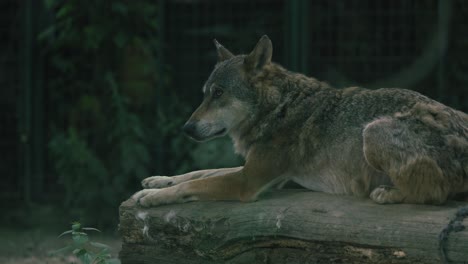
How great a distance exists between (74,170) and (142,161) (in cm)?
84

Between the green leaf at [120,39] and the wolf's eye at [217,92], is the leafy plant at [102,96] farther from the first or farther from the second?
the wolf's eye at [217,92]

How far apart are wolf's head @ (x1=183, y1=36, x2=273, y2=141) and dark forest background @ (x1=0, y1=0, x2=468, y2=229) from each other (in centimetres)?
377

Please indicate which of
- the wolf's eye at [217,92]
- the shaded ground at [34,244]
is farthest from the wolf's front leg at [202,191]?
the shaded ground at [34,244]

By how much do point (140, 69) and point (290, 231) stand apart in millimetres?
5650

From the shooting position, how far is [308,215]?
4941 mm

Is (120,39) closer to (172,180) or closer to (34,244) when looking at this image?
(34,244)

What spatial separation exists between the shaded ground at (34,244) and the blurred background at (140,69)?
Result: 34 centimetres

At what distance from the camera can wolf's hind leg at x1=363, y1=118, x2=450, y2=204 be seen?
493cm

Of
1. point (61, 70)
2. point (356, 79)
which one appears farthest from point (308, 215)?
point (61, 70)

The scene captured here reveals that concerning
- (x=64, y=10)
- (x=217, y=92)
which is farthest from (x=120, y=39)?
(x=217, y=92)

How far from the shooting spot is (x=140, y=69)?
10195mm

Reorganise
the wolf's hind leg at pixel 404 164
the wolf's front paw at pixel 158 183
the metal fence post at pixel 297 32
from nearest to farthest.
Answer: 1. the wolf's hind leg at pixel 404 164
2. the wolf's front paw at pixel 158 183
3. the metal fence post at pixel 297 32

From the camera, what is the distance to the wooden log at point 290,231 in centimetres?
454

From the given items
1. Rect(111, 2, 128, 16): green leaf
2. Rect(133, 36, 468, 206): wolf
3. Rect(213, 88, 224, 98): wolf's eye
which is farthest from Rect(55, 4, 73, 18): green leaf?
Rect(213, 88, 224, 98): wolf's eye
